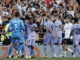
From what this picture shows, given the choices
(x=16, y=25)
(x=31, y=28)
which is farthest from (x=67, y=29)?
(x=16, y=25)

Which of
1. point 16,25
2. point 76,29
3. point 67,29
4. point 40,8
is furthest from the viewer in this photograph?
point 40,8

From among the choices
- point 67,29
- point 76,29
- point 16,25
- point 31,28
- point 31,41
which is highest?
point 16,25

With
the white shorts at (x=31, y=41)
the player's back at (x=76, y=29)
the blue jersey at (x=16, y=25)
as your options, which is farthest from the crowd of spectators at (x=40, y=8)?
the blue jersey at (x=16, y=25)

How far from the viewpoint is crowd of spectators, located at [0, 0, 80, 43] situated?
23562mm

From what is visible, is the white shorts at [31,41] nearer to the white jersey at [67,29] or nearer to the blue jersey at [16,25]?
the blue jersey at [16,25]

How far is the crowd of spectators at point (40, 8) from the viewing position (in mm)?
23562

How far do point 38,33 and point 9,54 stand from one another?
359cm

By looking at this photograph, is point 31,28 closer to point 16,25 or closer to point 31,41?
point 31,41

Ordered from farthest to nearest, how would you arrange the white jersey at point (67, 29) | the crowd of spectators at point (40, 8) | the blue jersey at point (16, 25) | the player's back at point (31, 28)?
the crowd of spectators at point (40, 8), the white jersey at point (67, 29), the player's back at point (31, 28), the blue jersey at point (16, 25)

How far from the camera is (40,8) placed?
24.6 m

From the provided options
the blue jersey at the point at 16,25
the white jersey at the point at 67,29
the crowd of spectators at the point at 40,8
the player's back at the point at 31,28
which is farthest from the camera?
the crowd of spectators at the point at 40,8

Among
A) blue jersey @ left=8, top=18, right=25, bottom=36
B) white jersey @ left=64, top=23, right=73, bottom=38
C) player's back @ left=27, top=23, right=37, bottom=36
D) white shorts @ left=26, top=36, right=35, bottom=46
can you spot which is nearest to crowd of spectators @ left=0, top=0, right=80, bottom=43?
white jersey @ left=64, top=23, right=73, bottom=38

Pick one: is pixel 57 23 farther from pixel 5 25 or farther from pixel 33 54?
pixel 5 25

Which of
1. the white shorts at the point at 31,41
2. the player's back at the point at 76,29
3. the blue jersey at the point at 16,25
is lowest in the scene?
the white shorts at the point at 31,41
